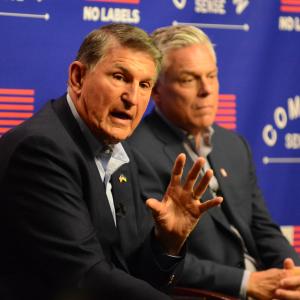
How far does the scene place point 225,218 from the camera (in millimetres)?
2830

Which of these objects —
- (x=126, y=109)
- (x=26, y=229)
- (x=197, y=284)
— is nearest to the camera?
(x=26, y=229)

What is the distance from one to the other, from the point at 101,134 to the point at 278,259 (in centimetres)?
113

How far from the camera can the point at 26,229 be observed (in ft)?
6.36

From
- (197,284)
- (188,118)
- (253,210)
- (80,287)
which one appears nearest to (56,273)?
(80,287)

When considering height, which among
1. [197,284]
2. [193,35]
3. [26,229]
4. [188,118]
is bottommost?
[197,284]

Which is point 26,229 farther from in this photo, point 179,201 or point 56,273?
point 179,201

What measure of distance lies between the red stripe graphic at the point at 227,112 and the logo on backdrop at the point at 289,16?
474mm

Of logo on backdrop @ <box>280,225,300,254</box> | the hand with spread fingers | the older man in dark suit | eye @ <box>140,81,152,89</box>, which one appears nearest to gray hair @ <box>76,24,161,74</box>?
the older man in dark suit

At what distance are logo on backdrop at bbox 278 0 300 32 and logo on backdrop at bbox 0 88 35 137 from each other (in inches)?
54.3

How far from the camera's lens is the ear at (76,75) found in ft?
7.10

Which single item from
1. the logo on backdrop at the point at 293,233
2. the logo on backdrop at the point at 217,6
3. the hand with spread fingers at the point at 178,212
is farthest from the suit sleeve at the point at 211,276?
the logo on backdrop at the point at 217,6

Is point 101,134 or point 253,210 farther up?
point 101,134

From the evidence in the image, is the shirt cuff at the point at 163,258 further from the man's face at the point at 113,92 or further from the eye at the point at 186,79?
the eye at the point at 186,79

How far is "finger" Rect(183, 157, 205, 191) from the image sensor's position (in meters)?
2.05
